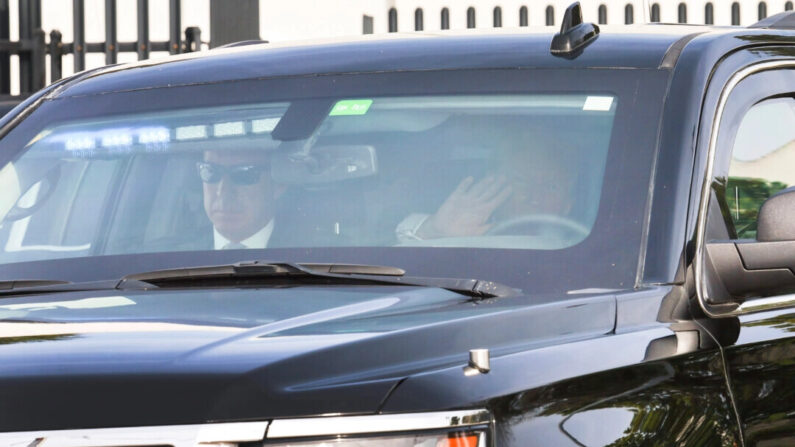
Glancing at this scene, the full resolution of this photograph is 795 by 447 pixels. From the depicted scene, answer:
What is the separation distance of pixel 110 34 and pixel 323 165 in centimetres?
971

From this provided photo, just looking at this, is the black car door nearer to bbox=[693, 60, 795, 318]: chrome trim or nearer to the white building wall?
bbox=[693, 60, 795, 318]: chrome trim

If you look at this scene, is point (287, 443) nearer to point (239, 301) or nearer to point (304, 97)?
point (239, 301)

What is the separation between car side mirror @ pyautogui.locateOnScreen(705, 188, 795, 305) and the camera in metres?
3.40

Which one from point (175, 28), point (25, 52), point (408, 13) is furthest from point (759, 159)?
point (25, 52)

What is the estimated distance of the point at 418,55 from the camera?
4.00 m

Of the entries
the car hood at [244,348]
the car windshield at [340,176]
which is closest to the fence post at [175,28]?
the car windshield at [340,176]

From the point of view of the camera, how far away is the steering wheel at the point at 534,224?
139 inches

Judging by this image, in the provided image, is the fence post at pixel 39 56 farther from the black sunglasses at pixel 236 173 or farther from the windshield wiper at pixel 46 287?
the windshield wiper at pixel 46 287

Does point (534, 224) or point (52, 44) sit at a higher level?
point (534, 224)

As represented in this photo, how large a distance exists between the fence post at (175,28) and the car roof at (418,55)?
8686mm

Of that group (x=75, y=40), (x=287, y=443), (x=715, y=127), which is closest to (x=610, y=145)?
(x=715, y=127)

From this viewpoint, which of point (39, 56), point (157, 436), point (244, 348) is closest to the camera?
point (157, 436)

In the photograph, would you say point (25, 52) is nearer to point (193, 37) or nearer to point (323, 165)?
point (193, 37)

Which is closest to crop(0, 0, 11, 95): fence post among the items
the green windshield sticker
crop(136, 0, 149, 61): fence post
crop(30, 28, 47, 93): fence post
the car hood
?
crop(30, 28, 47, 93): fence post
